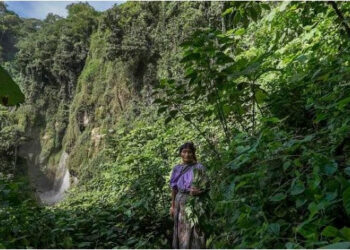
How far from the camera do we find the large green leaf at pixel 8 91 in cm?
157

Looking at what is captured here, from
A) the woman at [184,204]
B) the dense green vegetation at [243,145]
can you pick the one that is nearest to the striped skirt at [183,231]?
the woman at [184,204]

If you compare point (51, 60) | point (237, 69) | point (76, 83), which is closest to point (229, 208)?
point (237, 69)

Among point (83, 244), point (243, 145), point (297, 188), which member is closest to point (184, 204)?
point (83, 244)

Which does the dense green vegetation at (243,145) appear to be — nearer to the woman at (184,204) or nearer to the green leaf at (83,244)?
the green leaf at (83,244)

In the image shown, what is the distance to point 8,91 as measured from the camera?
1637 millimetres

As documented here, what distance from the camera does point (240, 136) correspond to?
2094 millimetres

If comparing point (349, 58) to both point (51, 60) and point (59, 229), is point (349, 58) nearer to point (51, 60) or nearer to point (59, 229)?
point (59, 229)

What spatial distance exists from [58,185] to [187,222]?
95.2 ft

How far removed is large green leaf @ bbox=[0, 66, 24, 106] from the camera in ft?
5.16

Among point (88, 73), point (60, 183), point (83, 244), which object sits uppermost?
point (88, 73)

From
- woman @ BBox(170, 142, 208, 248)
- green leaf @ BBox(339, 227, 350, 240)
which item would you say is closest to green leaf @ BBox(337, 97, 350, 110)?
green leaf @ BBox(339, 227, 350, 240)

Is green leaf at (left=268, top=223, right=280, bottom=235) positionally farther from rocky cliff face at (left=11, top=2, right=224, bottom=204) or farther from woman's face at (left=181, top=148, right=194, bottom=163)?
rocky cliff face at (left=11, top=2, right=224, bottom=204)

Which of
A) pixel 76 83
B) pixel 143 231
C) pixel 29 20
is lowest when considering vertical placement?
pixel 143 231

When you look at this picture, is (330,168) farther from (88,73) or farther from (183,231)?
(88,73)
